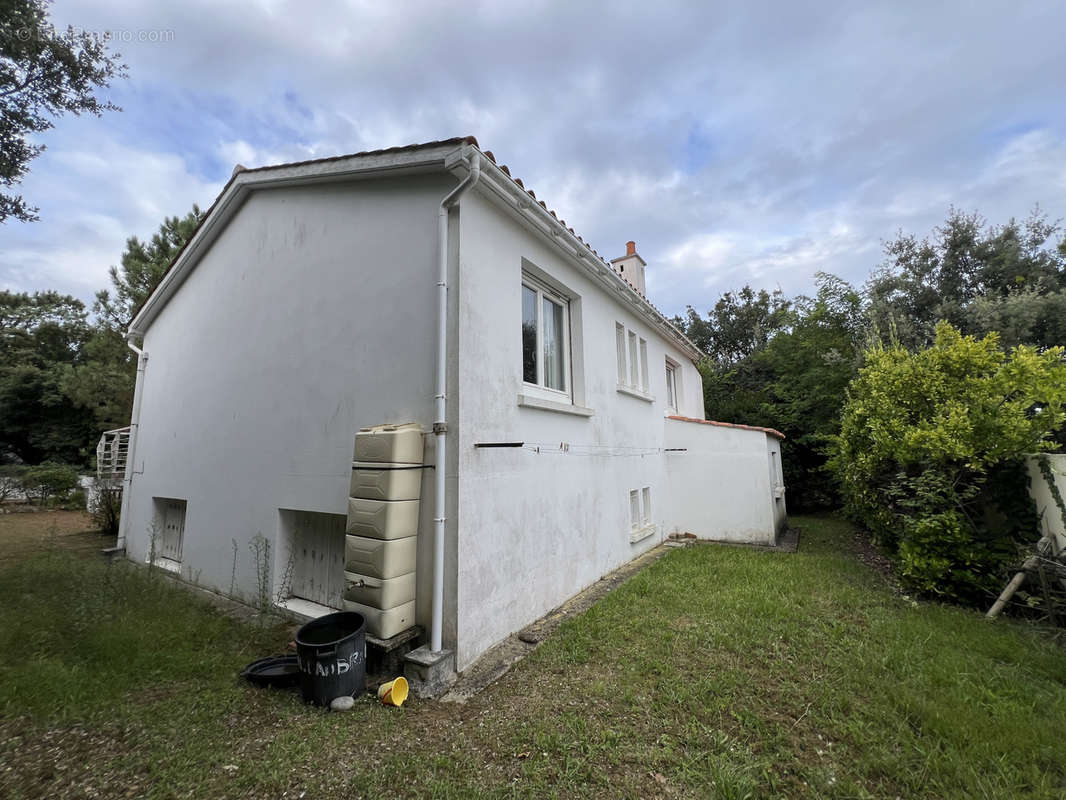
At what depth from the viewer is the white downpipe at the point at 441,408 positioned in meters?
3.73

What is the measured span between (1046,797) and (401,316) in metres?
5.63

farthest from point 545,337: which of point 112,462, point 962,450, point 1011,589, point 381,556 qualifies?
point 112,462

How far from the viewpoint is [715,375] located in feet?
57.6

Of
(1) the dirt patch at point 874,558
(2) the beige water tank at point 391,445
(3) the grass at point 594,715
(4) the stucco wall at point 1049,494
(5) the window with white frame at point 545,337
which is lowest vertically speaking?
(1) the dirt patch at point 874,558

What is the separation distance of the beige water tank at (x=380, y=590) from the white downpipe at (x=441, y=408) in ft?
1.03

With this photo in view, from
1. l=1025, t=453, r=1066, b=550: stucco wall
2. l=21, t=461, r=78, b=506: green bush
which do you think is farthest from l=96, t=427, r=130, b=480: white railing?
l=1025, t=453, r=1066, b=550: stucco wall

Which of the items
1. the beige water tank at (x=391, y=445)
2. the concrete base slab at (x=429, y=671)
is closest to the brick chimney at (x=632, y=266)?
the beige water tank at (x=391, y=445)

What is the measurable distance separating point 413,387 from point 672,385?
31.0 ft

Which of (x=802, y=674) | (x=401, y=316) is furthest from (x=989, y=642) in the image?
(x=401, y=316)

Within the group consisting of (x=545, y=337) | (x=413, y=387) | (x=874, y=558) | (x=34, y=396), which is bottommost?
(x=874, y=558)

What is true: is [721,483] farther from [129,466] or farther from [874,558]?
[129,466]

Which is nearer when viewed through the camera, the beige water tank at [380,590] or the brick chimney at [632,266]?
the beige water tank at [380,590]

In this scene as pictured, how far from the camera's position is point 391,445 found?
384cm

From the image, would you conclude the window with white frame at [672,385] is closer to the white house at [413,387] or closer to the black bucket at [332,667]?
the white house at [413,387]
